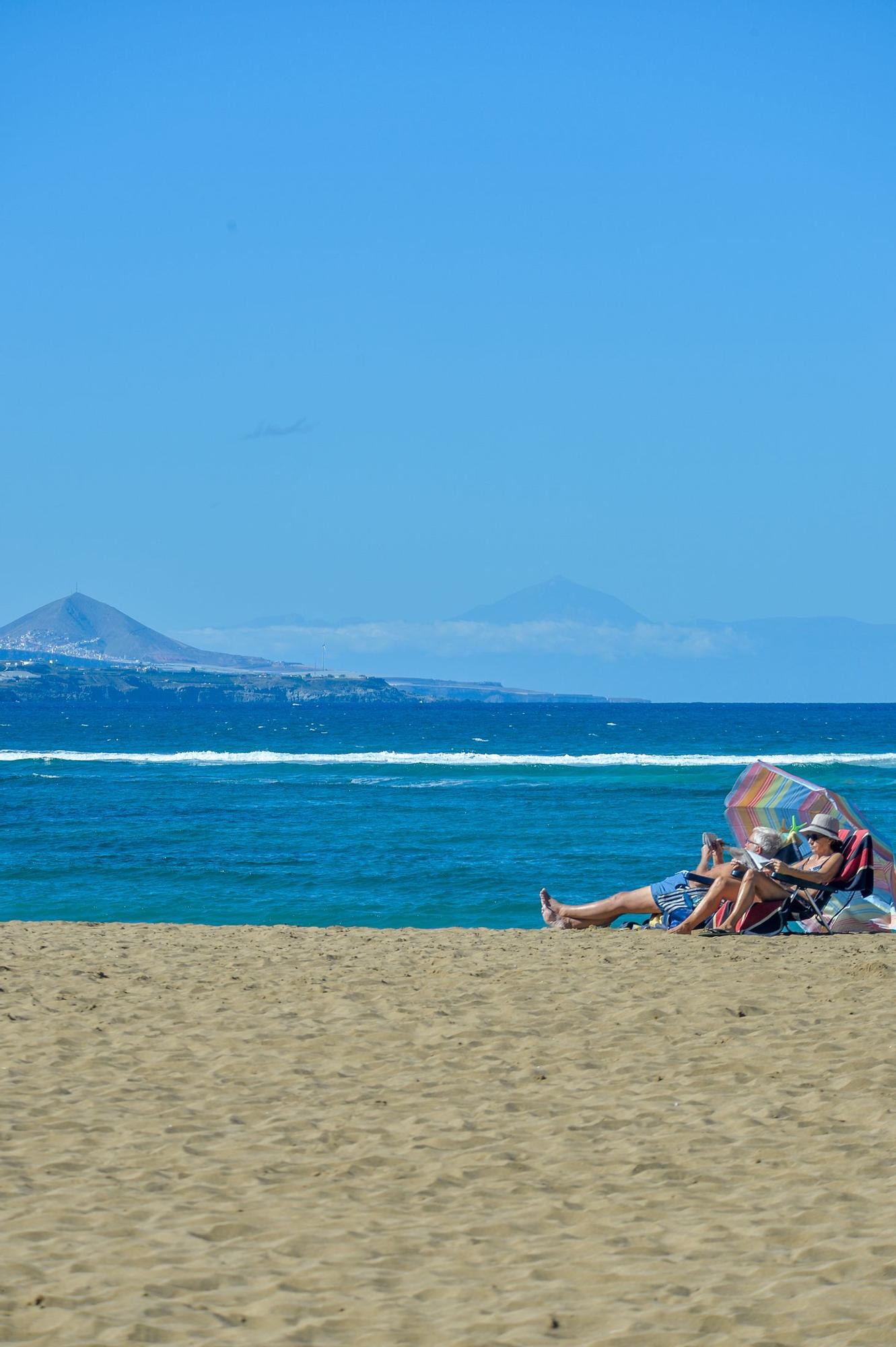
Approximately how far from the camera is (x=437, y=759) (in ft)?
175

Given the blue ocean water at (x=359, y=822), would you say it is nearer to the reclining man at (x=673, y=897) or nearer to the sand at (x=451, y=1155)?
the reclining man at (x=673, y=897)

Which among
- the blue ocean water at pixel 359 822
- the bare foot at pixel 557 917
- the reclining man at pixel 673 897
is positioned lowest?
the blue ocean water at pixel 359 822

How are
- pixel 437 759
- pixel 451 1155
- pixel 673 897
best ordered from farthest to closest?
pixel 437 759 < pixel 673 897 < pixel 451 1155

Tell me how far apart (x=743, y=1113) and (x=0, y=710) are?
13921 centimetres

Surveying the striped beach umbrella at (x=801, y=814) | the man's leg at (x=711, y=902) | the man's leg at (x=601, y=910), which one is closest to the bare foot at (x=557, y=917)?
the man's leg at (x=601, y=910)

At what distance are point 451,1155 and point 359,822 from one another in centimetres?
2273

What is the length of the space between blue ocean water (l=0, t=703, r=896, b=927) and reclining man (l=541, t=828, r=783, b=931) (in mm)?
3739

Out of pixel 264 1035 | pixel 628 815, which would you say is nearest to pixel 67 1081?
pixel 264 1035

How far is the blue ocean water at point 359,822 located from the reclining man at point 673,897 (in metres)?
3.74

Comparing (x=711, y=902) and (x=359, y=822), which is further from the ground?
(x=711, y=902)

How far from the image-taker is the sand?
A: 13.4ft

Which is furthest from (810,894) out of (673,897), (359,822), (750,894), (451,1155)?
(359,822)

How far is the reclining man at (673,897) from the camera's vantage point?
11.5m

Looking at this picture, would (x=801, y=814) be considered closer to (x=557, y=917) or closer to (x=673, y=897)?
(x=673, y=897)
